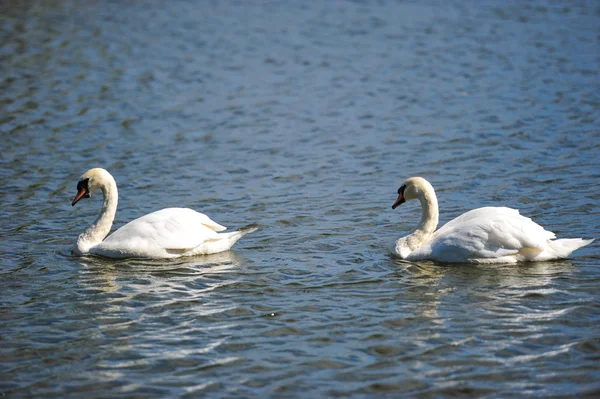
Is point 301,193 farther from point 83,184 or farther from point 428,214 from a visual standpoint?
point 83,184

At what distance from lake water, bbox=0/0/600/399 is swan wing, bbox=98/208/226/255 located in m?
0.18

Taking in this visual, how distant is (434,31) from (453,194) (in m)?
13.5

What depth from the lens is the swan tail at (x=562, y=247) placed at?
31.1 feet

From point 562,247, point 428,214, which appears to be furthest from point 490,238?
point 428,214

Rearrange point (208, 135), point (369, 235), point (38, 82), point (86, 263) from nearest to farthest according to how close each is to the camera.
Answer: point (86, 263) < point (369, 235) < point (208, 135) < point (38, 82)

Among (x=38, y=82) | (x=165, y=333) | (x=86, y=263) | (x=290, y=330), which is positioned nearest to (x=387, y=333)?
(x=290, y=330)

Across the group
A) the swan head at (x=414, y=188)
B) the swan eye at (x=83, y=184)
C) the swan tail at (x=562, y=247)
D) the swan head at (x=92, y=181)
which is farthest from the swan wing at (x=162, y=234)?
the swan tail at (x=562, y=247)

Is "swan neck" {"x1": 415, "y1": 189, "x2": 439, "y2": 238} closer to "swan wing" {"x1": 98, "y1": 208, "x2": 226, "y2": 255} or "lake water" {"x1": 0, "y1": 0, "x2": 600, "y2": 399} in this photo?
"lake water" {"x1": 0, "y1": 0, "x2": 600, "y2": 399}

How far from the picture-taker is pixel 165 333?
796 cm

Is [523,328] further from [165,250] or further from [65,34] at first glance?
[65,34]

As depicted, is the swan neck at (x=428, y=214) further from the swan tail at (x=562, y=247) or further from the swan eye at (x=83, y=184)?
the swan eye at (x=83, y=184)

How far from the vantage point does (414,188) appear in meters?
10.4

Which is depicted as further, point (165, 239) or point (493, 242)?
point (165, 239)

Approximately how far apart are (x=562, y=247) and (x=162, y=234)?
13.9 feet
